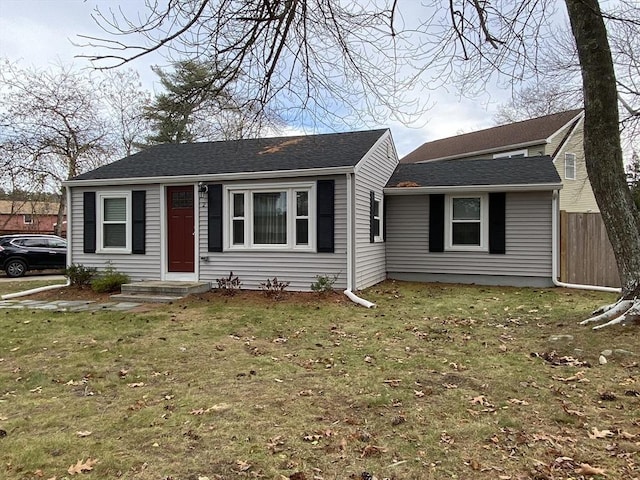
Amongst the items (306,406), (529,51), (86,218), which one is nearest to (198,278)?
(86,218)

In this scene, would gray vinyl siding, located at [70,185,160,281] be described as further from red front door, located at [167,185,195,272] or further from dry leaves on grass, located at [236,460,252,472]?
dry leaves on grass, located at [236,460,252,472]

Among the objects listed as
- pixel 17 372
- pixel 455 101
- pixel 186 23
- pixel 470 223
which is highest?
pixel 186 23

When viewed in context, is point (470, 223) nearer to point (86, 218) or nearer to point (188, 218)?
point (188, 218)

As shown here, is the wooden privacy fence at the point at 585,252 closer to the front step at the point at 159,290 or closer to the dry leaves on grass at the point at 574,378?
the dry leaves on grass at the point at 574,378

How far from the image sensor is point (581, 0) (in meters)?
4.72

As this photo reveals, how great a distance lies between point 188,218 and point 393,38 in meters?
6.65

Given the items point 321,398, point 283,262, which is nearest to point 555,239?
point 283,262

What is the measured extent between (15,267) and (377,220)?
1245 centimetres

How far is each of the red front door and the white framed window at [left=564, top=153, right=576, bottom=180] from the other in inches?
603

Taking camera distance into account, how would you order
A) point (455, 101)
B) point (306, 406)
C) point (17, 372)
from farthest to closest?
point (455, 101), point (17, 372), point (306, 406)

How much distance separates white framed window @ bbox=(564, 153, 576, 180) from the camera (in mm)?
18445

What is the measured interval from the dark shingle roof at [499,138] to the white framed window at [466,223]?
7.71m

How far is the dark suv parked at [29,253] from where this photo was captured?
15.2 meters

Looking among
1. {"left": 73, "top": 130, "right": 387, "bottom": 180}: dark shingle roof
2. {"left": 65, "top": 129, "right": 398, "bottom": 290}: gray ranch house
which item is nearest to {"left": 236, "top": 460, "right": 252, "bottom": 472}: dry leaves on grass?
{"left": 65, "top": 129, "right": 398, "bottom": 290}: gray ranch house
